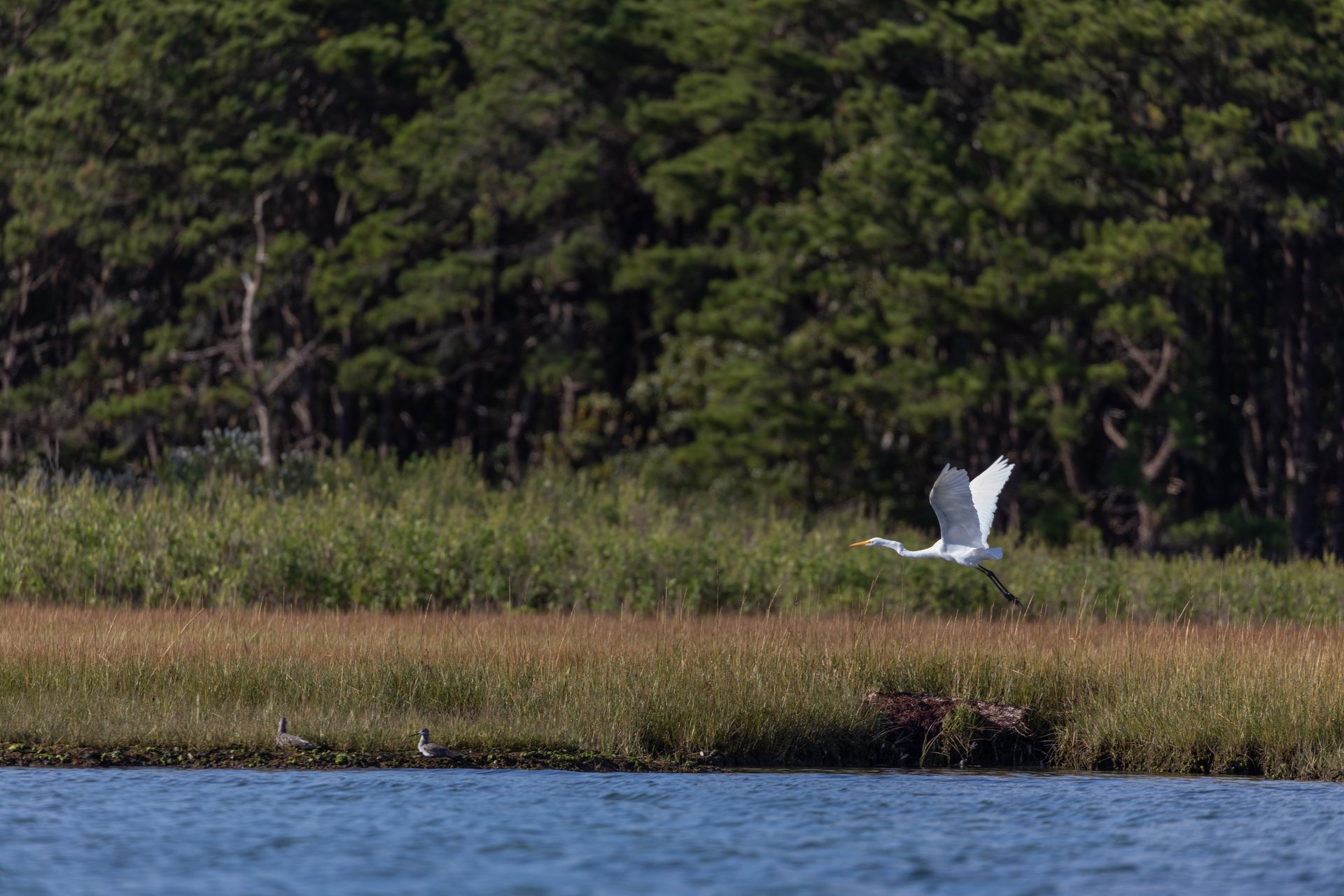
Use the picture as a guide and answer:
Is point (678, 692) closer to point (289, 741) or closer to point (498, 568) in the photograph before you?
point (289, 741)

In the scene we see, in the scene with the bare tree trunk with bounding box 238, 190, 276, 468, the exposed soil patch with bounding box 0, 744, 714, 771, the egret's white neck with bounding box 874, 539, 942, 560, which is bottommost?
the exposed soil patch with bounding box 0, 744, 714, 771

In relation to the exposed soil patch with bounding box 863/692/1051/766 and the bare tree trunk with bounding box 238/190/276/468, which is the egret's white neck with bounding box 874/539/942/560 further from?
the bare tree trunk with bounding box 238/190/276/468

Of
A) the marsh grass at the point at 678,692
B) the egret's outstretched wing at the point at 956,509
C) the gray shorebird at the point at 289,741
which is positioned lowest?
the gray shorebird at the point at 289,741

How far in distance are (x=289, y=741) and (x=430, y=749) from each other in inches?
35.9

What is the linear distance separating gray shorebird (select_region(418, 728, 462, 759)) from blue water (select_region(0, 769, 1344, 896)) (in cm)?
19

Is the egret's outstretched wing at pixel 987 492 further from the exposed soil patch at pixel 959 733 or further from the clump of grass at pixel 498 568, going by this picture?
the clump of grass at pixel 498 568

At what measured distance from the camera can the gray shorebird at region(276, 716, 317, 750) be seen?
41.1ft

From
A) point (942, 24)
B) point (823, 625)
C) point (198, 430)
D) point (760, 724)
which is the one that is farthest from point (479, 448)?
point (760, 724)

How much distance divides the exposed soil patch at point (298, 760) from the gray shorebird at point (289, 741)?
37 mm

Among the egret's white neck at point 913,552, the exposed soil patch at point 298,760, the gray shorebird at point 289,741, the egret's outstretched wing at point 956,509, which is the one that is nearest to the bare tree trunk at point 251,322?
the egret's white neck at point 913,552

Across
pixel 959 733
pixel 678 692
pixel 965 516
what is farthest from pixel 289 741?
pixel 965 516

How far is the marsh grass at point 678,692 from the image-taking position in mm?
12930

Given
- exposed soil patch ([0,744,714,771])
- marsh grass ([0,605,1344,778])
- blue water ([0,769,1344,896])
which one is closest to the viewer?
blue water ([0,769,1344,896])

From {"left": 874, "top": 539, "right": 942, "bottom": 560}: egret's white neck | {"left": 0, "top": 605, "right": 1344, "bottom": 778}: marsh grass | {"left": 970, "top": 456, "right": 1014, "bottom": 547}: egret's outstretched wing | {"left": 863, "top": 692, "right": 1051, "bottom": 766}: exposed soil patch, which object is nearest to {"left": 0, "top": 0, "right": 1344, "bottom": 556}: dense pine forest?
{"left": 970, "top": 456, "right": 1014, "bottom": 547}: egret's outstretched wing
